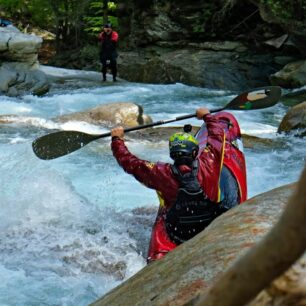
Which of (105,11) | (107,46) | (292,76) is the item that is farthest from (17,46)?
(292,76)

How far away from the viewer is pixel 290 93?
11.9m

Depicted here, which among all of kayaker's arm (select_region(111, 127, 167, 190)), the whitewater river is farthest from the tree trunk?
kayaker's arm (select_region(111, 127, 167, 190))

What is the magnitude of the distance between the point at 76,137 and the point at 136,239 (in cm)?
107

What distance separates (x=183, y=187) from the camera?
330 centimetres

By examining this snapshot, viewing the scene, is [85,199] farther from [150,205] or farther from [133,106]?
[133,106]

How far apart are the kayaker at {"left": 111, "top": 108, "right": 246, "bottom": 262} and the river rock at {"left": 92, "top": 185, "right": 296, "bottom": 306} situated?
2.39ft

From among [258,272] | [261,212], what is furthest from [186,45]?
[258,272]

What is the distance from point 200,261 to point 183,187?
1.26 m

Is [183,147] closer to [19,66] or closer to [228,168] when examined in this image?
[228,168]

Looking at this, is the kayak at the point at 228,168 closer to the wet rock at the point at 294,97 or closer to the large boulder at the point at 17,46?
the wet rock at the point at 294,97

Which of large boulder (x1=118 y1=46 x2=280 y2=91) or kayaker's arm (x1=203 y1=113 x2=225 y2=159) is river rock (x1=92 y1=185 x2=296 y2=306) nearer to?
kayaker's arm (x1=203 y1=113 x2=225 y2=159)

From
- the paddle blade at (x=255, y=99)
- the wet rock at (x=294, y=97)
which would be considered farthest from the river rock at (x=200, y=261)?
the wet rock at (x=294, y=97)

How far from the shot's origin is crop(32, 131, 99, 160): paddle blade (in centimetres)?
475

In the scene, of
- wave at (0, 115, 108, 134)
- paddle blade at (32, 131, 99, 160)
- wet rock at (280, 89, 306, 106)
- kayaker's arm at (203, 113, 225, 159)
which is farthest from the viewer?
wet rock at (280, 89, 306, 106)
